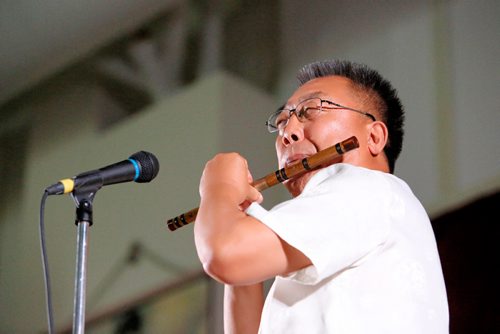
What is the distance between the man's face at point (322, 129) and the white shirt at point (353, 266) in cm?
24

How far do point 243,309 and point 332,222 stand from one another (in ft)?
1.41

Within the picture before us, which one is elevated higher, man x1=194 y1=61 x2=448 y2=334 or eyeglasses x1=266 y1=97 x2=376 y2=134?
Result: eyeglasses x1=266 y1=97 x2=376 y2=134

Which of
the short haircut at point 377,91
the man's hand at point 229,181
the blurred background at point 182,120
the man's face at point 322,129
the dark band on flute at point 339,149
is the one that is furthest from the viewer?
the blurred background at point 182,120

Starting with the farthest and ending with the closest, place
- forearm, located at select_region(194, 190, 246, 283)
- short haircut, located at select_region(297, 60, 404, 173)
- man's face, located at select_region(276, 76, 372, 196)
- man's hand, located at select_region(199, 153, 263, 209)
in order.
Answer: short haircut, located at select_region(297, 60, 404, 173)
man's face, located at select_region(276, 76, 372, 196)
man's hand, located at select_region(199, 153, 263, 209)
forearm, located at select_region(194, 190, 246, 283)

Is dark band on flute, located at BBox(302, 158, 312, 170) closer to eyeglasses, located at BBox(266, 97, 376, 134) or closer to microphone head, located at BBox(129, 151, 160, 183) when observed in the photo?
eyeglasses, located at BBox(266, 97, 376, 134)

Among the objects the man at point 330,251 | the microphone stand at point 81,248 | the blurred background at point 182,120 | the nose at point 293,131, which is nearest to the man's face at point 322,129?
the nose at point 293,131

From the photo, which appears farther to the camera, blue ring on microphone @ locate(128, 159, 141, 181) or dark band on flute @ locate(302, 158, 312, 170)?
dark band on flute @ locate(302, 158, 312, 170)

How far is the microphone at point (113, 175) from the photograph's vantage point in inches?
49.9

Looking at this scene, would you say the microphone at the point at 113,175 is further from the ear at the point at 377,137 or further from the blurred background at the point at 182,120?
the blurred background at the point at 182,120

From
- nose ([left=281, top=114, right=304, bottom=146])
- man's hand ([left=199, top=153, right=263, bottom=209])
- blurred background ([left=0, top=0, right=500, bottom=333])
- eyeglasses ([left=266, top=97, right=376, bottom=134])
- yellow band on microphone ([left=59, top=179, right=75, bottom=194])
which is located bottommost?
man's hand ([left=199, top=153, right=263, bottom=209])

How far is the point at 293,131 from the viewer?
164 cm

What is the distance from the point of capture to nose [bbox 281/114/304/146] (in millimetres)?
1632

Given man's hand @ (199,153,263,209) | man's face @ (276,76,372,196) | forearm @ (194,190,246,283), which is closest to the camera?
forearm @ (194,190,246,283)

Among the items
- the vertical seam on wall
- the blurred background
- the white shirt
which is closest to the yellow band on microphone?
the white shirt
